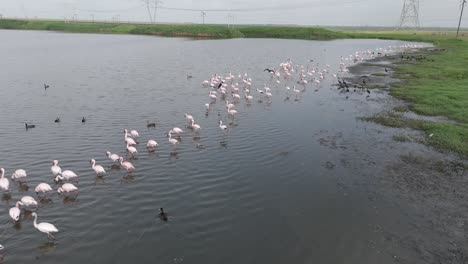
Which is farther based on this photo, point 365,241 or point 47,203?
point 47,203

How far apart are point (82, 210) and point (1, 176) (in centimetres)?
479

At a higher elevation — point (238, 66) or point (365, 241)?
point (238, 66)

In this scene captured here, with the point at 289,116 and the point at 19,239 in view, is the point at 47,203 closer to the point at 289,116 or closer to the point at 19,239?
the point at 19,239

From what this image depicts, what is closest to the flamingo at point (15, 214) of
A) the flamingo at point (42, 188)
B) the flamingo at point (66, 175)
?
the flamingo at point (42, 188)

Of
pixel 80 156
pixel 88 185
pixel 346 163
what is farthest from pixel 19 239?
pixel 346 163

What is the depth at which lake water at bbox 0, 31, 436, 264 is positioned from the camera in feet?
42.7

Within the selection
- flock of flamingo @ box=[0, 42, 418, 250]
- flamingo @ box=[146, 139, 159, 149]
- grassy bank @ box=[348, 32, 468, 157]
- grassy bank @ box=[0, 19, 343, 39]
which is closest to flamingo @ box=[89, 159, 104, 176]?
flock of flamingo @ box=[0, 42, 418, 250]

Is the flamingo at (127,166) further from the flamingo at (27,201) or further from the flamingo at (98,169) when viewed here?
the flamingo at (27,201)

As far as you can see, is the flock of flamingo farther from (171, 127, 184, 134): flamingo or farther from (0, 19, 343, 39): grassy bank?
(0, 19, 343, 39): grassy bank

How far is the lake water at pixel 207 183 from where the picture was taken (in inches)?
512

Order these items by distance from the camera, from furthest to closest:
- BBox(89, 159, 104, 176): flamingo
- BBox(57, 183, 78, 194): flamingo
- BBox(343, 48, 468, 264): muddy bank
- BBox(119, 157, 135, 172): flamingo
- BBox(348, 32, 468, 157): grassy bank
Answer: BBox(348, 32, 468, 157): grassy bank, BBox(119, 157, 135, 172): flamingo, BBox(89, 159, 104, 176): flamingo, BBox(57, 183, 78, 194): flamingo, BBox(343, 48, 468, 264): muddy bank

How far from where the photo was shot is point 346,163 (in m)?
20.6

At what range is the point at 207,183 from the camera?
17.8 meters

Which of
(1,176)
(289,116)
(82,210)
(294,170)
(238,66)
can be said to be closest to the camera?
(82,210)
